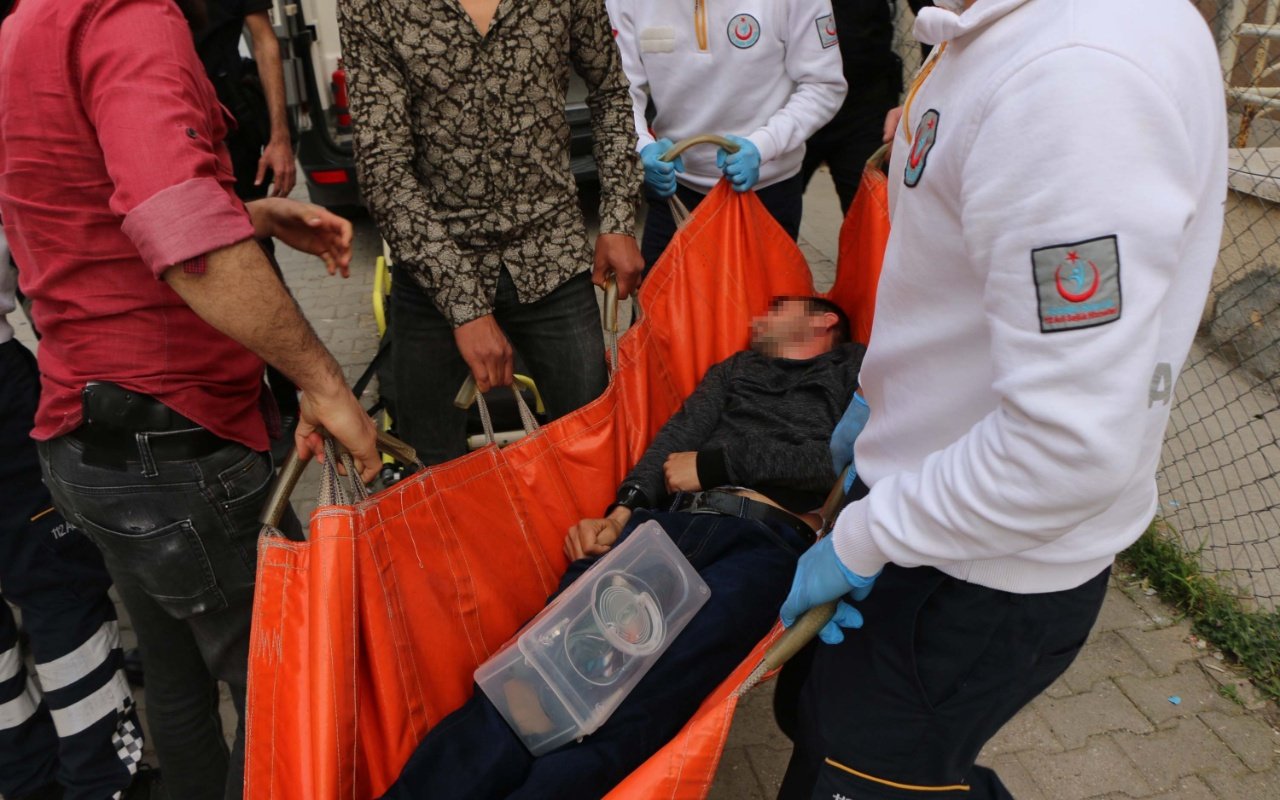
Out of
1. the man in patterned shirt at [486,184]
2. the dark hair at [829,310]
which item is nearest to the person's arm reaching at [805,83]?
the dark hair at [829,310]

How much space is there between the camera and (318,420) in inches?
58.3

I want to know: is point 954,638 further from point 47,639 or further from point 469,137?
point 47,639

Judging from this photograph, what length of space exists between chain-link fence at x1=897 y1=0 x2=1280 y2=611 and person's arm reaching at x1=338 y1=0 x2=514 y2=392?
229 centimetres

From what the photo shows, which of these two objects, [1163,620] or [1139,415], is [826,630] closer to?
[1139,415]

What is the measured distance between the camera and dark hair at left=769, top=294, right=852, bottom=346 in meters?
2.67

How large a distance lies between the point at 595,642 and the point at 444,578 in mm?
331

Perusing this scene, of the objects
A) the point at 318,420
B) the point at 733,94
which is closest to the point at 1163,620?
the point at 733,94

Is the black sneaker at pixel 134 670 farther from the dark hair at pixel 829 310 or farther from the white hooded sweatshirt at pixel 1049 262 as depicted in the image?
the white hooded sweatshirt at pixel 1049 262

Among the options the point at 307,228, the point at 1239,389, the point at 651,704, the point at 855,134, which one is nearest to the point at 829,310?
the point at 855,134

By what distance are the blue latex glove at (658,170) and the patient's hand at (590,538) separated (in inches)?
43.5

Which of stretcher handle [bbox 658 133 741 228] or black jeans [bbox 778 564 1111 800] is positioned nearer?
black jeans [bbox 778 564 1111 800]

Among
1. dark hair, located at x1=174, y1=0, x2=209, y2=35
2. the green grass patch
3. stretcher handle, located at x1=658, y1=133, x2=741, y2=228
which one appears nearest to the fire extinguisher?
stretcher handle, located at x1=658, y1=133, x2=741, y2=228

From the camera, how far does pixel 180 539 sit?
154 centimetres

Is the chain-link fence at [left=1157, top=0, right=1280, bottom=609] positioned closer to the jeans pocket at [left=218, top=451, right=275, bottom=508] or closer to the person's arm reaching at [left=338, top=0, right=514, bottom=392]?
the person's arm reaching at [left=338, top=0, right=514, bottom=392]
